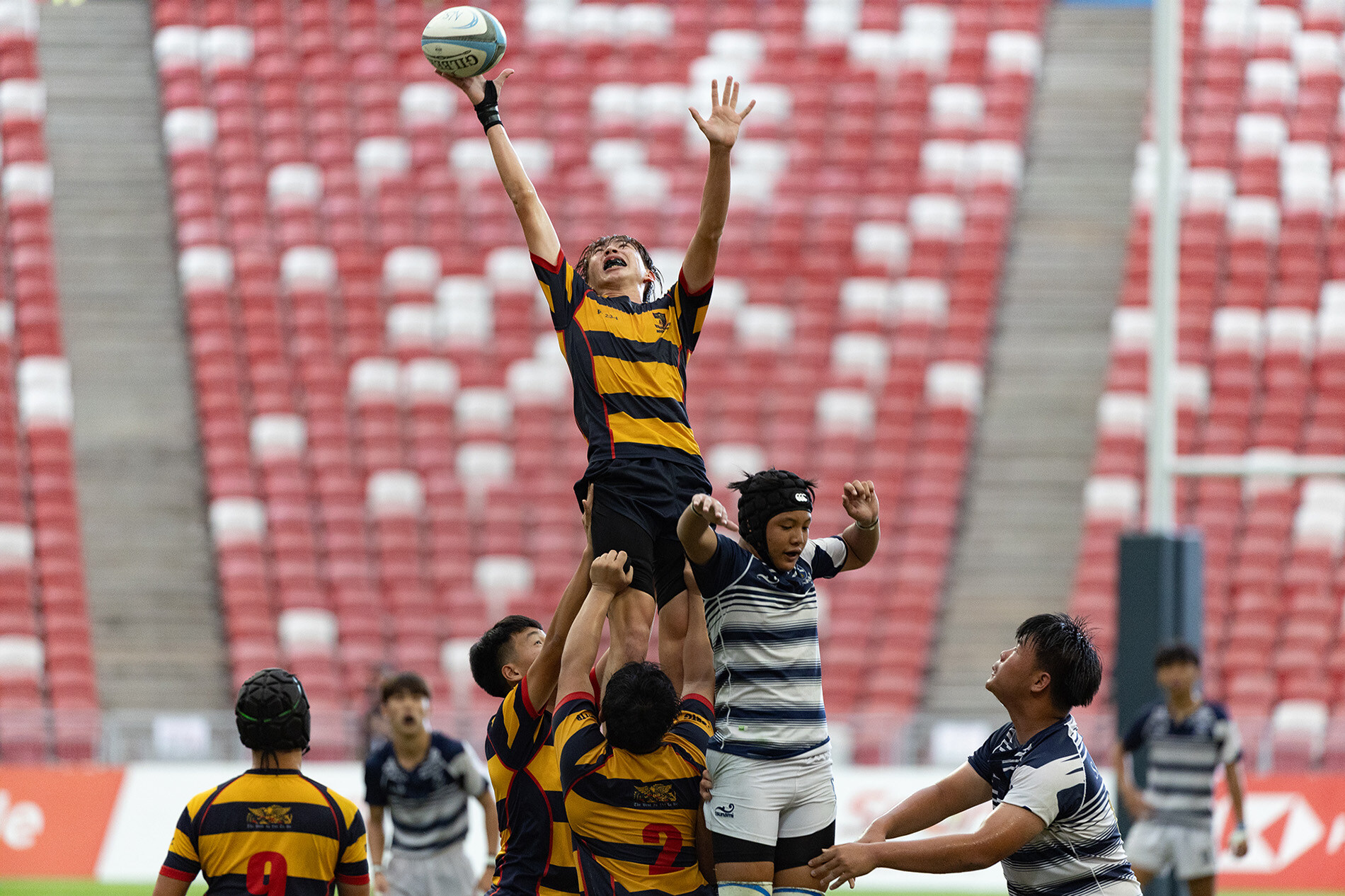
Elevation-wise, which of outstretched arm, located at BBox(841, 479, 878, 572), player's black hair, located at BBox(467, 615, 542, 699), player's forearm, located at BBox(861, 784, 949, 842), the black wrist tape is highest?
the black wrist tape

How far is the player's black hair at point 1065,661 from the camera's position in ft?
11.7

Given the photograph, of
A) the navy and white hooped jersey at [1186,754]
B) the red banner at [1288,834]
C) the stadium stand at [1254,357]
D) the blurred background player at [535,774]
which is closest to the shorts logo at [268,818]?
the blurred background player at [535,774]

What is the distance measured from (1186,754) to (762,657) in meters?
4.67

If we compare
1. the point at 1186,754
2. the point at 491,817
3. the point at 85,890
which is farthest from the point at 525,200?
the point at 85,890

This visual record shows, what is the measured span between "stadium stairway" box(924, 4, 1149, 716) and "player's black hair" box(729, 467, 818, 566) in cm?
820

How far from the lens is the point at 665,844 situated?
3.67m

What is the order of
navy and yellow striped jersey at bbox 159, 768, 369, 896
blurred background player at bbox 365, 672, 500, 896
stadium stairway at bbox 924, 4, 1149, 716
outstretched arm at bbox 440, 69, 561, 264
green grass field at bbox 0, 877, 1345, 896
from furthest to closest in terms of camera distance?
stadium stairway at bbox 924, 4, 1149, 716, green grass field at bbox 0, 877, 1345, 896, blurred background player at bbox 365, 672, 500, 896, outstretched arm at bbox 440, 69, 561, 264, navy and yellow striped jersey at bbox 159, 768, 369, 896

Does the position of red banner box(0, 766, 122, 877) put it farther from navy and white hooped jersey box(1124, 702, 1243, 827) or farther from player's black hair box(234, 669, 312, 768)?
player's black hair box(234, 669, 312, 768)

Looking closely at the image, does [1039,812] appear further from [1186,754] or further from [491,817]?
[1186,754]

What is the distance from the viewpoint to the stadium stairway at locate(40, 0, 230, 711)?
13.2 m

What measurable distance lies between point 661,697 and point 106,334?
1255 cm

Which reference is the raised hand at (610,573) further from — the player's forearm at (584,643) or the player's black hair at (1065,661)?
the player's black hair at (1065,661)

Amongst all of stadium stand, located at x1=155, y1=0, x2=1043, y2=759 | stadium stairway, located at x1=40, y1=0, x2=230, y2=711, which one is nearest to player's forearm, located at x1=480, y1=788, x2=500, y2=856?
stadium stand, located at x1=155, y1=0, x2=1043, y2=759

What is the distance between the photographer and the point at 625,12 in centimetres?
1600
